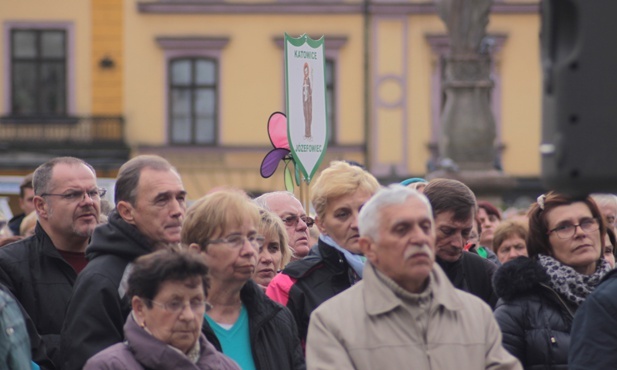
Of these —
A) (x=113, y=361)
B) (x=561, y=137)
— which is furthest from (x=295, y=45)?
(x=561, y=137)

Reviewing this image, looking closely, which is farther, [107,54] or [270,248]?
[107,54]

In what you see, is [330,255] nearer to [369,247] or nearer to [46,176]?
[369,247]

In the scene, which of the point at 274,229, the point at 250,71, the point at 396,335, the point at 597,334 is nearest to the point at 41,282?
the point at 274,229

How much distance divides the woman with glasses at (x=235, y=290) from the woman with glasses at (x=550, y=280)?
1.06 m

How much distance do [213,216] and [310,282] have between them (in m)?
0.81

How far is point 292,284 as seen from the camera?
6.72 meters

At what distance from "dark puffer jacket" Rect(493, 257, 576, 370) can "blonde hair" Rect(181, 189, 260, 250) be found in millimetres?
1239

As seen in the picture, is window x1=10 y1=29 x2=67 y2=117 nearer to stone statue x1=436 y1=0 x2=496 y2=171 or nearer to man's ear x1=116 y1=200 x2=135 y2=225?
stone statue x1=436 y1=0 x2=496 y2=171

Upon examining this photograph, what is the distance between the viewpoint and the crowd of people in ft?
17.3

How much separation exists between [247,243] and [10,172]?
28630 millimetres

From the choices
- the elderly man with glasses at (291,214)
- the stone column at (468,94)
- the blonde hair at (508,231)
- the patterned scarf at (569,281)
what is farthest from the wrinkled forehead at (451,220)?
the stone column at (468,94)

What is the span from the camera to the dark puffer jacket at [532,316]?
21.4 feet

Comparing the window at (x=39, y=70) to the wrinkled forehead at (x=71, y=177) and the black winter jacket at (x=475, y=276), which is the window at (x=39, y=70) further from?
the black winter jacket at (x=475, y=276)

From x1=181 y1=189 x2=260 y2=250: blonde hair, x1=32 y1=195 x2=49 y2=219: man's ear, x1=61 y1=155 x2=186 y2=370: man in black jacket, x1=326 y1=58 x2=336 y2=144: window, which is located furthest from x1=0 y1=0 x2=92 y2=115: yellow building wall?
x1=181 y1=189 x2=260 y2=250: blonde hair
